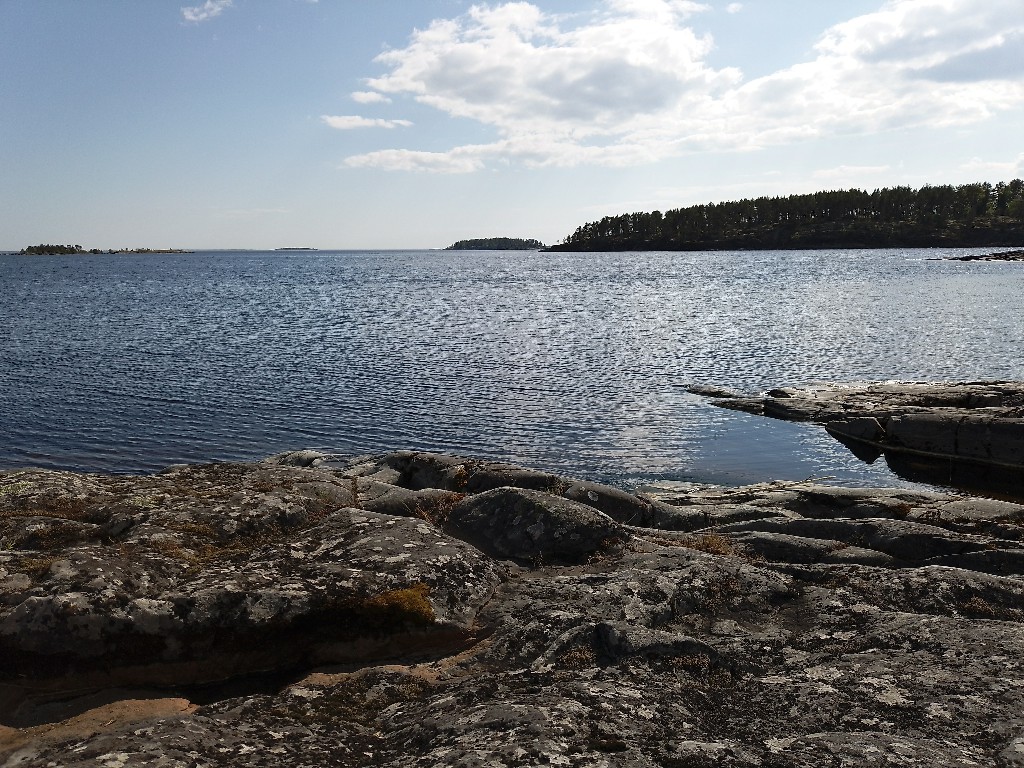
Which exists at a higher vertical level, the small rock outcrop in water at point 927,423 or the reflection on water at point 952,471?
the small rock outcrop in water at point 927,423

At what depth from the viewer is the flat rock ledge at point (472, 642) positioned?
258 inches

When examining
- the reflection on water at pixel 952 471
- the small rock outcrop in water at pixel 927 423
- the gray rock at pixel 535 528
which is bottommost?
the reflection on water at pixel 952 471

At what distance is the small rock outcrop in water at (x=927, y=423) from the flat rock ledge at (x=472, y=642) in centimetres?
1780

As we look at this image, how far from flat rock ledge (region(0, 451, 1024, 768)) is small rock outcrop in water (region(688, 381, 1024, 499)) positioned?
701 inches

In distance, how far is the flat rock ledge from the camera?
6543mm

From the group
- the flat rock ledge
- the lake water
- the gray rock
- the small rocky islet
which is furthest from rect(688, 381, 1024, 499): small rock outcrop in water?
the gray rock

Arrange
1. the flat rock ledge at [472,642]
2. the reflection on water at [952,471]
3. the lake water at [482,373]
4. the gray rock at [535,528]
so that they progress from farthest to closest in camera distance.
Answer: the lake water at [482,373], the reflection on water at [952,471], the gray rock at [535,528], the flat rock ledge at [472,642]

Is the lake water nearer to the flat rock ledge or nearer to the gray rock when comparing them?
the gray rock

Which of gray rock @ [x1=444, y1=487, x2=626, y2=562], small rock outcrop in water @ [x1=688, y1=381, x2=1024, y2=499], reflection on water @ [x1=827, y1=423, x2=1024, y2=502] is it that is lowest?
reflection on water @ [x1=827, y1=423, x2=1024, y2=502]

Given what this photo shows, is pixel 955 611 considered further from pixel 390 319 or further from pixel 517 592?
pixel 390 319

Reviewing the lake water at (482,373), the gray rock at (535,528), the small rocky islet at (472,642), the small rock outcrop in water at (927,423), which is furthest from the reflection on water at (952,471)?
the gray rock at (535,528)

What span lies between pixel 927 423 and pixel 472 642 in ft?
101

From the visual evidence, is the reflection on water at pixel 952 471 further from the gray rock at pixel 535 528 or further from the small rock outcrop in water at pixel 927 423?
the gray rock at pixel 535 528

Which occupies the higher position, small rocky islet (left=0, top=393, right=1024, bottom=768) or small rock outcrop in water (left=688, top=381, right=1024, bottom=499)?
small rocky islet (left=0, top=393, right=1024, bottom=768)
